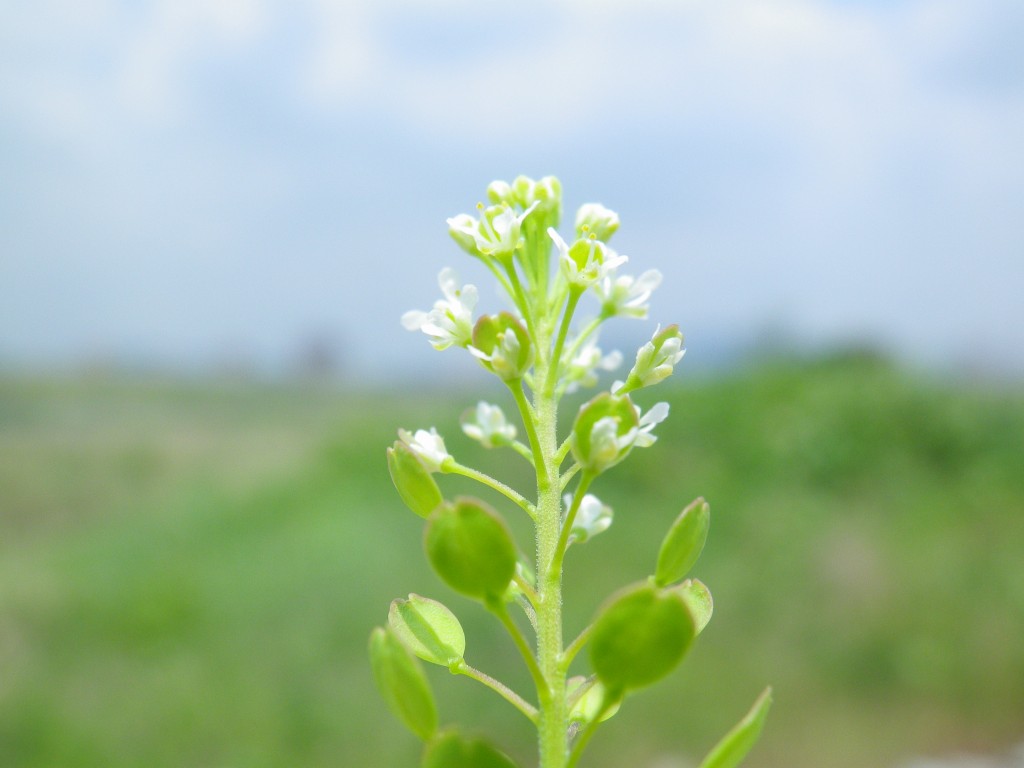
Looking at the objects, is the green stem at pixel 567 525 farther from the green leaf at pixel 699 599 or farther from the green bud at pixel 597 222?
the green bud at pixel 597 222

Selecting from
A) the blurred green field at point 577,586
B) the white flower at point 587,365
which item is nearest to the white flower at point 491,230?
the white flower at point 587,365

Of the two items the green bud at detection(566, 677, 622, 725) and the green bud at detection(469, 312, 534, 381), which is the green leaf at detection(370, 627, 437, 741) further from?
the green bud at detection(469, 312, 534, 381)

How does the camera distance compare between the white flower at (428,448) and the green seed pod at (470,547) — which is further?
the white flower at (428,448)

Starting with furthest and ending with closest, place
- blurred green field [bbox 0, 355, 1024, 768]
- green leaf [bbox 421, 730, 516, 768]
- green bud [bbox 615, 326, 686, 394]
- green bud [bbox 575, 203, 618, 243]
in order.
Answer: blurred green field [bbox 0, 355, 1024, 768], green bud [bbox 575, 203, 618, 243], green bud [bbox 615, 326, 686, 394], green leaf [bbox 421, 730, 516, 768]

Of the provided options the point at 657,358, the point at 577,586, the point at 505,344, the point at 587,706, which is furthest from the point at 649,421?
the point at 577,586

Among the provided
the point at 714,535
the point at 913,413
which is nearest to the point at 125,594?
the point at 714,535

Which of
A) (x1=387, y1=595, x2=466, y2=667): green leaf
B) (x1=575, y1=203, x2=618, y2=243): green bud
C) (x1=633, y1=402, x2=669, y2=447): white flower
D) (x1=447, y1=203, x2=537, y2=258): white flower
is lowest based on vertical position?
(x1=387, y1=595, x2=466, y2=667): green leaf

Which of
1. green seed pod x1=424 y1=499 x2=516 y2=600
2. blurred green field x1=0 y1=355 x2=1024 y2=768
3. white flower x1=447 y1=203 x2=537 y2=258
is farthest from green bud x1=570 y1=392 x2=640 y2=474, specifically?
blurred green field x1=0 y1=355 x2=1024 y2=768
